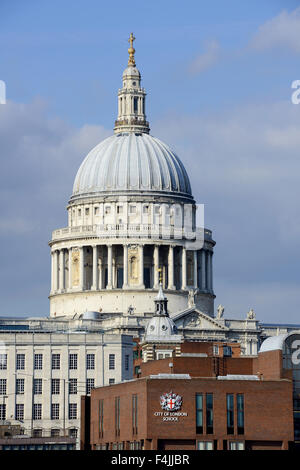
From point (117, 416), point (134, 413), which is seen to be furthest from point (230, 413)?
point (117, 416)

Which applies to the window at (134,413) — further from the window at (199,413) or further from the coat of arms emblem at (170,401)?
the window at (199,413)

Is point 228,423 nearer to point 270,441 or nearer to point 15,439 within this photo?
point 270,441

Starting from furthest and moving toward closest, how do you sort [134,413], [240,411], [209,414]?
1. [134,413]
2. [240,411]
3. [209,414]

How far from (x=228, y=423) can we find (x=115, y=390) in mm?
16278

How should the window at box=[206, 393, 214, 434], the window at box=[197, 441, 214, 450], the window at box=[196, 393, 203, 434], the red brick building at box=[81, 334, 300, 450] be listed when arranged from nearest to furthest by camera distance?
the window at box=[197, 441, 214, 450]
the red brick building at box=[81, 334, 300, 450]
the window at box=[196, 393, 203, 434]
the window at box=[206, 393, 214, 434]

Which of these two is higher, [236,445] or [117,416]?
[117,416]

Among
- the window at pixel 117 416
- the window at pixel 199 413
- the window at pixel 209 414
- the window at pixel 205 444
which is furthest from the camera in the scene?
the window at pixel 117 416

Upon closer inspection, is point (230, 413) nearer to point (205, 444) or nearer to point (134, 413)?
point (205, 444)

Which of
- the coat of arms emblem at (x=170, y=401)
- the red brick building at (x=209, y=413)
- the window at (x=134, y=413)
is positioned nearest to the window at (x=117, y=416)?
the red brick building at (x=209, y=413)

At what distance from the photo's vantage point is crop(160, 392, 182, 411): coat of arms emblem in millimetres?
160375

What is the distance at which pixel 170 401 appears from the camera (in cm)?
16062

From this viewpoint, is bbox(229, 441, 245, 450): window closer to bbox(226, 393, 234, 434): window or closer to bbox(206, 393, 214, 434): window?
bbox(226, 393, 234, 434): window

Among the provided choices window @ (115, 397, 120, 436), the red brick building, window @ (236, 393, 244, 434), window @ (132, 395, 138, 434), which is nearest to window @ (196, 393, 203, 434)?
the red brick building

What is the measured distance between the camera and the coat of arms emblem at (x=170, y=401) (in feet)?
526
